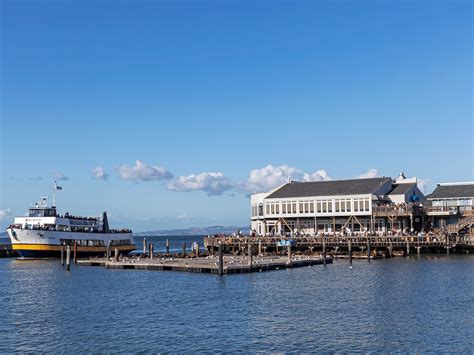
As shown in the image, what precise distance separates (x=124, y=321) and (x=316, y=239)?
204 feet

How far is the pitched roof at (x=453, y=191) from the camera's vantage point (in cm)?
10650

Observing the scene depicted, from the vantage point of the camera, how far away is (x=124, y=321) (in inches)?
1683

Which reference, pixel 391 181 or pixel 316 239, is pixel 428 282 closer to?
pixel 316 239

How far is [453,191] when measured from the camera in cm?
10856

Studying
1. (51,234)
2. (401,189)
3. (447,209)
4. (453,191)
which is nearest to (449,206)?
(447,209)

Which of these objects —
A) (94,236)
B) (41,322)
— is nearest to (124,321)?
(41,322)

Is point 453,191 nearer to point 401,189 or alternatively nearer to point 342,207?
point 401,189

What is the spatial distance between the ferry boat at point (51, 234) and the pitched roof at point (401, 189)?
49.3m

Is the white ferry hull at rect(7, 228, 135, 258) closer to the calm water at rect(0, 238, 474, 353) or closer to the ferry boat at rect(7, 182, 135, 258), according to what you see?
the ferry boat at rect(7, 182, 135, 258)

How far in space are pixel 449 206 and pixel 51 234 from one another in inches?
2588

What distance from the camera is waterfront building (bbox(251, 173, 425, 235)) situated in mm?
105188

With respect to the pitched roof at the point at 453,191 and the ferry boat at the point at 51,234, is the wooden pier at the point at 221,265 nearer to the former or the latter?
the ferry boat at the point at 51,234

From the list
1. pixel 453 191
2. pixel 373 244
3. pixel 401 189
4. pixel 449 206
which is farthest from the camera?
pixel 401 189

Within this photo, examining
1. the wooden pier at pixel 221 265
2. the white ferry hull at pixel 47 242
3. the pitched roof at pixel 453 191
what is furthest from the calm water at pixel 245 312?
the pitched roof at pixel 453 191
